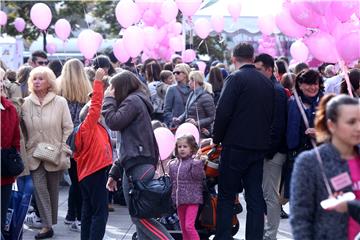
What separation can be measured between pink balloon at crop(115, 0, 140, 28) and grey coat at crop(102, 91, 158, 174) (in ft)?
22.2

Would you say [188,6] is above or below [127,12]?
above

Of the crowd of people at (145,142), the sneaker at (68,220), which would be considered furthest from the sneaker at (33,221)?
the sneaker at (68,220)

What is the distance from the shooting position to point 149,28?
50.1 feet

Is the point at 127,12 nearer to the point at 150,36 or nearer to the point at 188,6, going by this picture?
the point at 188,6

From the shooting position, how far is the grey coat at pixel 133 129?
22.6 ft

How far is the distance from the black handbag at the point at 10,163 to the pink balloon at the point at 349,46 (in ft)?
11.7

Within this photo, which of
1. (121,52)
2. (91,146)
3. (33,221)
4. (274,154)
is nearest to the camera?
(91,146)

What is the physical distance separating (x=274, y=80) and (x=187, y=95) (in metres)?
3.82

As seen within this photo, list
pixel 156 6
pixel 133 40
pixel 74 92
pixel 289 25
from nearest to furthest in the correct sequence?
pixel 74 92
pixel 289 25
pixel 133 40
pixel 156 6

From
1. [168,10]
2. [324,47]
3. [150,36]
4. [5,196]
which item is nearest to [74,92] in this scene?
[5,196]

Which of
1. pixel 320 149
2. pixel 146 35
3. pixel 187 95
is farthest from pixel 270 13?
pixel 320 149

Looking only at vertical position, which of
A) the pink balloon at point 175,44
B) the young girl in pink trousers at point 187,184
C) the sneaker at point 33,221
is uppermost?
the pink balloon at point 175,44

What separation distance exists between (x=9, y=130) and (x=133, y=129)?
1078 mm

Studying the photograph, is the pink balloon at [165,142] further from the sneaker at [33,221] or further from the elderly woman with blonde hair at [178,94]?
the elderly woman with blonde hair at [178,94]
